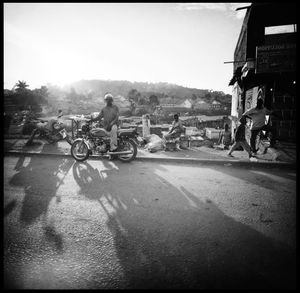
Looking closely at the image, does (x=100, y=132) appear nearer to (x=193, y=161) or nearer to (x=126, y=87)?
(x=193, y=161)

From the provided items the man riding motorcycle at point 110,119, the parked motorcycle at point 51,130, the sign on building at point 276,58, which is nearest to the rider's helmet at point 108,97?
the man riding motorcycle at point 110,119

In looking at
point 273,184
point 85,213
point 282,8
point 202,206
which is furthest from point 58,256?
point 282,8

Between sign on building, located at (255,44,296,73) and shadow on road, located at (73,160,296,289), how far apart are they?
6846 millimetres

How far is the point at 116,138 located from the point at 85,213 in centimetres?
384

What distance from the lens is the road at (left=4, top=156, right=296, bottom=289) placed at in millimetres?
1973

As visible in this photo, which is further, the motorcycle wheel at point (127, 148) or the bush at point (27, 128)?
the bush at point (27, 128)

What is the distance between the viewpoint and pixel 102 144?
279 inches

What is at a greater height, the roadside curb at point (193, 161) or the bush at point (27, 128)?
the bush at point (27, 128)

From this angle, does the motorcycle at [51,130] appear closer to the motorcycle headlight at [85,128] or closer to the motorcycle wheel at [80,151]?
the motorcycle wheel at [80,151]

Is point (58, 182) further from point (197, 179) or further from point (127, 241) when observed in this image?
point (197, 179)

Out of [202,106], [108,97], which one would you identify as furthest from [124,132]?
[202,106]

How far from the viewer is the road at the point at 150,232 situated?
1.97 m

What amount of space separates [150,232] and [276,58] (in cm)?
847

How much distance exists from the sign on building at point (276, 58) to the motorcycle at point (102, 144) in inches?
232
